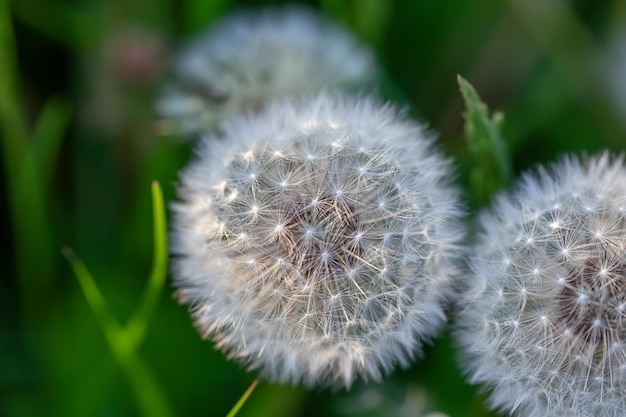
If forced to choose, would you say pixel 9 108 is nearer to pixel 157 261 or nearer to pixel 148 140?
pixel 148 140

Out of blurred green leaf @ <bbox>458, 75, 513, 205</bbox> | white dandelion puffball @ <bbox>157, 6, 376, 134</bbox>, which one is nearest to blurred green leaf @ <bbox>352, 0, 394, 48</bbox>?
white dandelion puffball @ <bbox>157, 6, 376, 134</bbox>

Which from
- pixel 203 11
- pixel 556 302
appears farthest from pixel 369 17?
pixel 556 302

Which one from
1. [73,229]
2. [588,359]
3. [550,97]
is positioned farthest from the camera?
[550,97]

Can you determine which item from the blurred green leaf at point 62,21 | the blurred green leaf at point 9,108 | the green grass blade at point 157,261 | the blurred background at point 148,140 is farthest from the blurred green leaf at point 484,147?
the blurred green leaf at point 62,21

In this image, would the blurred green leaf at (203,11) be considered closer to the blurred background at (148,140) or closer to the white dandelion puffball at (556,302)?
the blurred background at (148,140)

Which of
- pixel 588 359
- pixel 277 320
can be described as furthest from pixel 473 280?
pixel 277 320

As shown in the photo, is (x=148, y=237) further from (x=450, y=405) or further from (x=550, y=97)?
(x=550, y=97)

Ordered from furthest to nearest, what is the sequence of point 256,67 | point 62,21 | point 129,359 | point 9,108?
point 62,21
point 256,67
point 9,108
point 129,359
